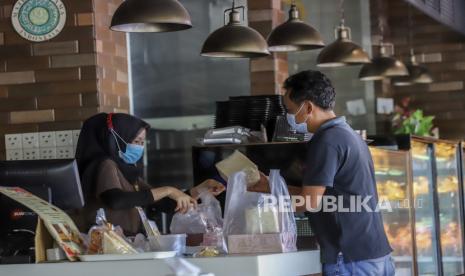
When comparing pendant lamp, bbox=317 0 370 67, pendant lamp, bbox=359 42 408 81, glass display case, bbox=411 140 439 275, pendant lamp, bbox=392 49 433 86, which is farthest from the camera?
pendant lamp, bbox=392 49 433 86

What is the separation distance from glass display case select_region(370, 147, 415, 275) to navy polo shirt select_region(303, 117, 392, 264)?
2087 mm

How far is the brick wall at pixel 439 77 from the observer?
11008mm

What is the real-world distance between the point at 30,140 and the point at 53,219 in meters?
2.15

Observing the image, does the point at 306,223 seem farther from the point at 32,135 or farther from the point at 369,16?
the point at 369,16

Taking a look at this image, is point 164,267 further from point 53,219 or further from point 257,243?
point 53,219

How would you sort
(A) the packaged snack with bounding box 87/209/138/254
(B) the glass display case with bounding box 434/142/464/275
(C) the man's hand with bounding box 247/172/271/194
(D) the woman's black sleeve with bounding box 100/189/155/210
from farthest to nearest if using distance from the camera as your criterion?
1. (B) the glass display case with bounding box 434/142/464/275
2. (D) the woman's black sleeve with bounding box 100/189/155/210
3. (C) the man's hand with bounding box 247/172/271/194
4. (A) the packaged snack with bounding box 87/209/138/254

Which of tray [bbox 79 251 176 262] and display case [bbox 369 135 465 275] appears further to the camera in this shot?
display case [bbox 369 135 465 275]

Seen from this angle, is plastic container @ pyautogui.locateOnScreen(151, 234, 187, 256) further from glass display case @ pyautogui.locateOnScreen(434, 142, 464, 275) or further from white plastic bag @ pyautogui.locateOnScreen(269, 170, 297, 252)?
glass display case @ pyautogui.locateOnScreen(434, 142, 464, 275)

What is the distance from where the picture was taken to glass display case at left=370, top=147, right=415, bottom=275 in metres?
6.48

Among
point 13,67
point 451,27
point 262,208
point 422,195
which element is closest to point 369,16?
point 451,27

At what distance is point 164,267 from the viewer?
12.9 feet

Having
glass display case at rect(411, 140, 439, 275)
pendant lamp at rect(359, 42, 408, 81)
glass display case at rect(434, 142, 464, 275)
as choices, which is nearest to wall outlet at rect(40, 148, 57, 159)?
glass display case at rect(411, 140, 439, 275)

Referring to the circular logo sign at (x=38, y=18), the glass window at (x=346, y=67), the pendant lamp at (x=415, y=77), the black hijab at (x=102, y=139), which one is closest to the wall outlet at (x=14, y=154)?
the circular logo sign at (x=38, y=18)

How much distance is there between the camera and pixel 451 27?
10.1m
